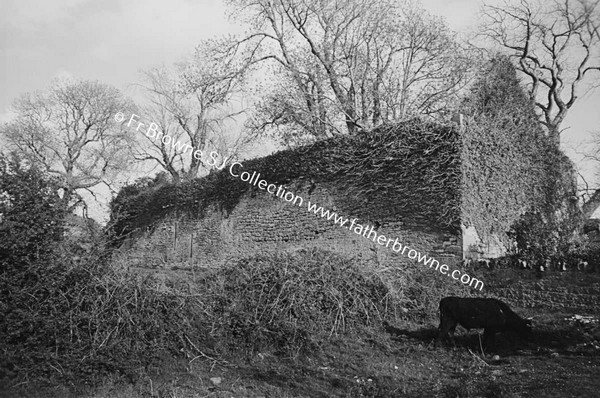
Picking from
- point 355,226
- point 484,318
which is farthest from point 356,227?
point 484,318

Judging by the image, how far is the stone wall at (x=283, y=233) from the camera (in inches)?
422

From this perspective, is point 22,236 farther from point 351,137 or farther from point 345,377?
point 351,137

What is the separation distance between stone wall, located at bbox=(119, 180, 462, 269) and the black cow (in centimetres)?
318

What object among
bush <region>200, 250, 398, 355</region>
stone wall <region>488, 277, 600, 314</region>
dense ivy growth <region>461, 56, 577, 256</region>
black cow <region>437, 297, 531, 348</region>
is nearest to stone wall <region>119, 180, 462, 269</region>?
dense ivy growth <region>461, 56, 577, 256</region>

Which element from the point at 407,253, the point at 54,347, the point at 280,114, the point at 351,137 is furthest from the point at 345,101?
the point at 54,347

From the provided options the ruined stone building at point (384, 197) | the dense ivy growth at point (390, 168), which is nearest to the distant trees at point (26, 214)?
the ruined stone building at point (384, 197)

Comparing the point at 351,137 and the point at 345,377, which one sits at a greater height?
the point at 351,137

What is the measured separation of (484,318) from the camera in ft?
21.5

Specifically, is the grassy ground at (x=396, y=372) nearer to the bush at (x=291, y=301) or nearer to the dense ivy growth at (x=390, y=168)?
the bush at (x=291, y=301)

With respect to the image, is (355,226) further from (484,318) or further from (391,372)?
(391,372)

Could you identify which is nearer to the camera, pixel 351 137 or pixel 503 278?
pixel 503 278

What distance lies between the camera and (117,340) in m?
5.95

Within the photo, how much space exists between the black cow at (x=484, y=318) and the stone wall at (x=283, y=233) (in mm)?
3185

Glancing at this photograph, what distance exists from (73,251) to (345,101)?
47.1 feet
